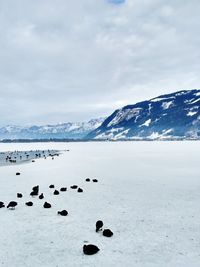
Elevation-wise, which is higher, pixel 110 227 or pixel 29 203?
pixel 29 203

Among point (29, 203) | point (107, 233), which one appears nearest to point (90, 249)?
point (107, 233)

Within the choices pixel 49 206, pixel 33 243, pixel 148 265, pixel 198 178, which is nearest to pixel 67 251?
pixel 33 243

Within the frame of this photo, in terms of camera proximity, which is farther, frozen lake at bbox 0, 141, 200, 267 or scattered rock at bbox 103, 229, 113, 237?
scattered rock at bbox 103, 229, 113, 237

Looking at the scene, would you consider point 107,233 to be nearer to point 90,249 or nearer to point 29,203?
point 90,249

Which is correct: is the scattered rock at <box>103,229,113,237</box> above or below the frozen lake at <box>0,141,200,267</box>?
above

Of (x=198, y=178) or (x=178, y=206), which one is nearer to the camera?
(x=178, y=206)

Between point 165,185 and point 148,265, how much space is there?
1790 cm

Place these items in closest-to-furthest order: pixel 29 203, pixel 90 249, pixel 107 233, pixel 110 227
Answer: pixel 90 249 → pixel 107 233 → pixel 110 227 → pixel 29 203

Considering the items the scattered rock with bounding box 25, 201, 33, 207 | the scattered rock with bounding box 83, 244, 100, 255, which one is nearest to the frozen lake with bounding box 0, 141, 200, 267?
the scattered rock with bounding box 83, 244, 100, 255

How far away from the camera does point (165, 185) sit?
28.9m

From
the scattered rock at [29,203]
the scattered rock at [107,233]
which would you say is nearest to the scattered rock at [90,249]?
the scattered rock at [107,233]

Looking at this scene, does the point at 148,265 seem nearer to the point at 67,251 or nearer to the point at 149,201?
the point at 67,251

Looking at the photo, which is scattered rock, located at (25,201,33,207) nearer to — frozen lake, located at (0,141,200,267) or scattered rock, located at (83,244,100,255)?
frozen lake, located at (0,141,200,267)

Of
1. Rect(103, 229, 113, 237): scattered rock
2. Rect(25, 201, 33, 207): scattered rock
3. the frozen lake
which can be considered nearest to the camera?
the frozen lake
